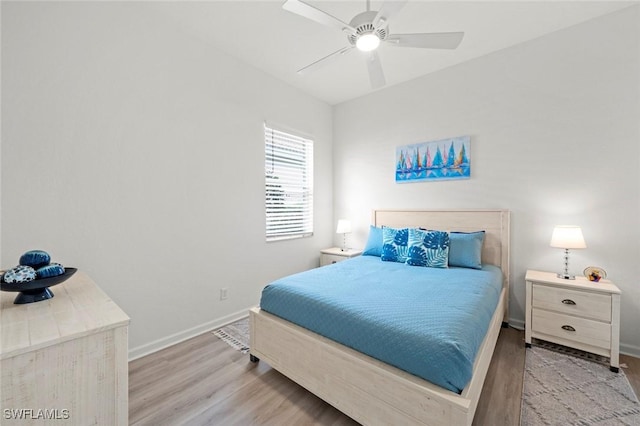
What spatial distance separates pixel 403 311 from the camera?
4.91 feet

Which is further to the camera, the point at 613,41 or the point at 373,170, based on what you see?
the point at 373,170

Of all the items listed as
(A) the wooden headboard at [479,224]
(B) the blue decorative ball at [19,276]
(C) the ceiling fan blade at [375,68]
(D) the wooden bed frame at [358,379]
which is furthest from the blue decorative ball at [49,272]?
(A) the wooden headboard at [479,224]

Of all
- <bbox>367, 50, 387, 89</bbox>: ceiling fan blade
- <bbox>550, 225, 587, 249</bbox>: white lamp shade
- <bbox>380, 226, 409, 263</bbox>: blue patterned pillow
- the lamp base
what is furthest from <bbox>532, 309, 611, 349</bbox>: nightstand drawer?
<bbox>367, 50, 387, 89</bbox>: ceiling fan blade

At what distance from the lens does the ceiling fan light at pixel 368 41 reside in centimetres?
172

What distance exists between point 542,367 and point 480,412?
0.85 metres

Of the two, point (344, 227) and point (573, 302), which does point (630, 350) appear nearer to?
point (573, 302)

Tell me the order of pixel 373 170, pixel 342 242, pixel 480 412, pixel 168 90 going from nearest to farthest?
pixel 480 412, pixel 168 90, pixel 373 170, pixel 342 242

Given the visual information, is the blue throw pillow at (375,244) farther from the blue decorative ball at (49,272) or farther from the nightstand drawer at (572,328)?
the blue decorative ball at (49,272)

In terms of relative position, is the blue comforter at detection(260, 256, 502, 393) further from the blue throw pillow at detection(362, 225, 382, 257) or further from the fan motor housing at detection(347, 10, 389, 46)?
the fan motor housing at detection(347, 10, 389, 46)

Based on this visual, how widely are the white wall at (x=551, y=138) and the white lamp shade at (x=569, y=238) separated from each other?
306 mm

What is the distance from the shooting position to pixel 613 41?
221 cm

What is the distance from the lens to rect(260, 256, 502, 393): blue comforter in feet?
3.98

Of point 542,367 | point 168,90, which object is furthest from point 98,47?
point 542,367

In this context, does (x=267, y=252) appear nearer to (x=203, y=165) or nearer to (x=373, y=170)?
(x=203, y=165)
